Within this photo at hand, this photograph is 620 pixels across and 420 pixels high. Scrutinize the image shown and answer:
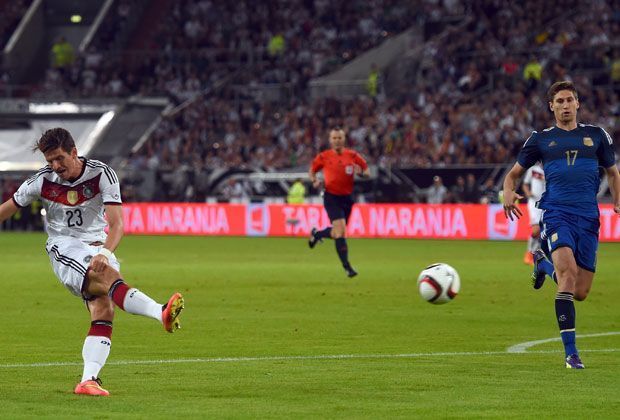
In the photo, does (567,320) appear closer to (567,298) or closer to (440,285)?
(567,298)

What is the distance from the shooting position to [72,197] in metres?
9.80

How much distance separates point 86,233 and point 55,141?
0.88 m

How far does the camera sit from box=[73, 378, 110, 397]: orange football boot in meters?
9.34

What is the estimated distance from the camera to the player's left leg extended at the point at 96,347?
9398 mm

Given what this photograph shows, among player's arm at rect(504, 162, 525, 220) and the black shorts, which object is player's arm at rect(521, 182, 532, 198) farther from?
player's arm at rect(504, 162, 525, 220)

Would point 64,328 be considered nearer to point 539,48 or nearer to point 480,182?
point 480,182

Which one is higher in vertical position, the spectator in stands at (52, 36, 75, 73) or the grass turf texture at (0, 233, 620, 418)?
the spectator in stands at (52, 36, 75, 73)

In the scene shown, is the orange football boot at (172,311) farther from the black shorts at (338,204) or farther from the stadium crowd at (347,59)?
the stadium crowd at (347,59)

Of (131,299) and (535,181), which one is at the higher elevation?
(535,181)

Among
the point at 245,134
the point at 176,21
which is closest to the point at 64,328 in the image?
the point at 245,134

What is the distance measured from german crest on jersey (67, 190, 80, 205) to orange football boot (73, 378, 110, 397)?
4.23ft

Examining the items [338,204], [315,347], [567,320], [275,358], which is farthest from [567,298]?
[338,204]

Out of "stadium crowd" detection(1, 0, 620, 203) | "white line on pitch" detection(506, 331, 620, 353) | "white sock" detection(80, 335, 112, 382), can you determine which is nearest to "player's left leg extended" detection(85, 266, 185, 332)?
"white sock" detection(80, 335, 112, 382)

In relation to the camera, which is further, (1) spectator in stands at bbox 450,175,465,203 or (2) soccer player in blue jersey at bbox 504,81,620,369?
(1) spectator in stands at bbox 450,175,465,203
